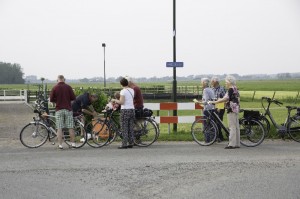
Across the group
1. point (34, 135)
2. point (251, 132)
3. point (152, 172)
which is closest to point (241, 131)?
point (251, 132)

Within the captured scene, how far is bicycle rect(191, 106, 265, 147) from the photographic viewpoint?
11.3 meters

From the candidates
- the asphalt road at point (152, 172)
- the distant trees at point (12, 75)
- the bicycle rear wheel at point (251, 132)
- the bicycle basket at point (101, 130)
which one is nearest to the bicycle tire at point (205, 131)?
the asphalt road at point (152, 172)

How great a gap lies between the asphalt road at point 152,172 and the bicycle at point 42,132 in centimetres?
34

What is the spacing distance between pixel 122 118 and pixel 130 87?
0.81 meters

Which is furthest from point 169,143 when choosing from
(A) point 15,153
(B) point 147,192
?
(B) point 147,192

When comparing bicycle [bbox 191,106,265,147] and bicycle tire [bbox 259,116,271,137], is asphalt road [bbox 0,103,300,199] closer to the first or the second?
bicycle [bbox 191,106,265,147]

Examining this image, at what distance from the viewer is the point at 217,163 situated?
8641 mm

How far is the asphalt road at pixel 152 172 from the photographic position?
21.2 ft

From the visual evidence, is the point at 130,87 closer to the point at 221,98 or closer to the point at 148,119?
the point at 148,119

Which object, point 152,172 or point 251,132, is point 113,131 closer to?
point 251,132

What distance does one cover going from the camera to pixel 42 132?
11414 millimetres

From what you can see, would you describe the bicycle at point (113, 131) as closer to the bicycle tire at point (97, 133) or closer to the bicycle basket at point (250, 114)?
the bicycle tire at point (97, 133)

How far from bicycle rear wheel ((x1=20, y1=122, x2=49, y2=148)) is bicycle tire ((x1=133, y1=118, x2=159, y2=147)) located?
2232 mm

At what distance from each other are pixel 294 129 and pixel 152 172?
5.51m
